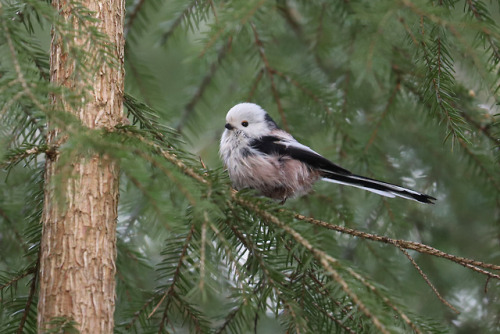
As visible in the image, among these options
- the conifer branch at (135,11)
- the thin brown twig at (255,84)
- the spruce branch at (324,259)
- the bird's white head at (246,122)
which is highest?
the conifer branch at (135,11)

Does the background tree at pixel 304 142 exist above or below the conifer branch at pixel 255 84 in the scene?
below

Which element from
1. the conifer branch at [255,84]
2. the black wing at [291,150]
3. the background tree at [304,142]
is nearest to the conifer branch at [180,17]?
the background tree at [304,142]

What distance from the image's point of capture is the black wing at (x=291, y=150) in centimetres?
246

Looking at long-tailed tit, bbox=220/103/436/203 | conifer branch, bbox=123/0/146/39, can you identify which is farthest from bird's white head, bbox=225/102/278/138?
conifer branch, bbox=123/0/146/39

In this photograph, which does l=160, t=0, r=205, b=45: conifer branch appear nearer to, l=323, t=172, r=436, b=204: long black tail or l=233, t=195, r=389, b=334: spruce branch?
l=323, t=172, r=436, b=204: long black tail

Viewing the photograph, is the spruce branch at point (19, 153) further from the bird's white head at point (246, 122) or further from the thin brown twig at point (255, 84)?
the thin brown twig at point (255, 84)

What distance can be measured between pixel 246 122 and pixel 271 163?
0.30 m

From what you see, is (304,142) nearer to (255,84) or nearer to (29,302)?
(255,84)

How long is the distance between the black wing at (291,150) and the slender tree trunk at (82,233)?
94 cm

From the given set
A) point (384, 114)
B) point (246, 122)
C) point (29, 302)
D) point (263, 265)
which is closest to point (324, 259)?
point (263, 265)

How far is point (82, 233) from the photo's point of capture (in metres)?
1.58

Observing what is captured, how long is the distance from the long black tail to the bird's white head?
0.41 m

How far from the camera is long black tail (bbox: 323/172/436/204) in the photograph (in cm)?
210

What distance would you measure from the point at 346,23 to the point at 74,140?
2225 millimetres
